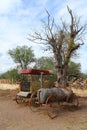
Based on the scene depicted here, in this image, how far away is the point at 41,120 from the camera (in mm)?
12977

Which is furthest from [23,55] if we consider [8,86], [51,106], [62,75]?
[51,106]

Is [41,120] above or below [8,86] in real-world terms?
below

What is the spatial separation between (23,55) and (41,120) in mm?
44391

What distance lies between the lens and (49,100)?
49.2 ft

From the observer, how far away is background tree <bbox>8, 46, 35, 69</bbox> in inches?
2200

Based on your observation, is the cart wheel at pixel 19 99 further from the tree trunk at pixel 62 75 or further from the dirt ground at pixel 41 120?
the tree trunk at pixel 62 75

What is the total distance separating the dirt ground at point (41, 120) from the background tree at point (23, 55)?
A: 130ft

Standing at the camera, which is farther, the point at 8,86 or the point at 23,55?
the point at 23,55

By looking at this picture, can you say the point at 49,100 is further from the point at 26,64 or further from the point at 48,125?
the point at 26,64

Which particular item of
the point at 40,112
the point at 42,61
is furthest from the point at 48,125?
the point at 42,61

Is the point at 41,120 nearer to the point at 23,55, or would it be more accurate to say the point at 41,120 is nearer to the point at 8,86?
the point at 8,86

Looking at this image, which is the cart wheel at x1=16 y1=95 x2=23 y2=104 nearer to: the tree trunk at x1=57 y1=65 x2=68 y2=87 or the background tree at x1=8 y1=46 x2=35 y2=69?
the tree trunk at x1=57 y1=65 x2=68 y2=87

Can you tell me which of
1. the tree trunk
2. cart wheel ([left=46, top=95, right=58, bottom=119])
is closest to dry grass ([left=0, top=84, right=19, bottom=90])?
the tree trunk

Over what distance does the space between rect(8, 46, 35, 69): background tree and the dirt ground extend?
3975 cm
